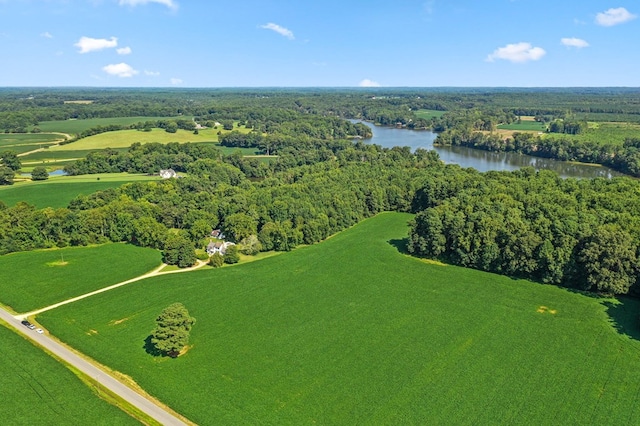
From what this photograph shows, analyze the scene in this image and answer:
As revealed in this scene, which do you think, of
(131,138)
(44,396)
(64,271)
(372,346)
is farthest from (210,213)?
(131,138)

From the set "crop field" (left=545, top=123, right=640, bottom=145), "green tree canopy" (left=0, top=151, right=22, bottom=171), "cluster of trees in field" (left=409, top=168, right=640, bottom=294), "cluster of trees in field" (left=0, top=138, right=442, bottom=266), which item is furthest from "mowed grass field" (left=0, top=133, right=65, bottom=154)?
"crop field" (left=545, top=123, right=640, bottom=145)

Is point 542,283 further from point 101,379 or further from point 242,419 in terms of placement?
point 101,379

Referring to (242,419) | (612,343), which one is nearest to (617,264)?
(612,343)

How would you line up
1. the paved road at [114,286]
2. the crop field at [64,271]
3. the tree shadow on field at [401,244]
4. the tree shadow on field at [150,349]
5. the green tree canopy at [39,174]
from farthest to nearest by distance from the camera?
the green tree canopy at [39,174], the tree shadow on field at [401,244], the crop field at [64,271], the paved road at [114,286], the tree shadow on field at [150,349]

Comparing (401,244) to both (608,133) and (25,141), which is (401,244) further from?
(25,141)

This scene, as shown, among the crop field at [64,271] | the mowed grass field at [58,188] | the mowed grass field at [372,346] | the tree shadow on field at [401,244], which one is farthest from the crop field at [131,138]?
the tree shadow on field at [401,244]

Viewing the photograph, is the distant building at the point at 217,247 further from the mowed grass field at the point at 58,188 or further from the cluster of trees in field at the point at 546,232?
the mowed grass field at the point at 58,188

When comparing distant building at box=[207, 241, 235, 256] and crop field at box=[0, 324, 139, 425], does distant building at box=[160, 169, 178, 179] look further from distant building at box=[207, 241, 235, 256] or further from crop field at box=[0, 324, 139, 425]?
crop field at box=[0, 324, 139, 425]
